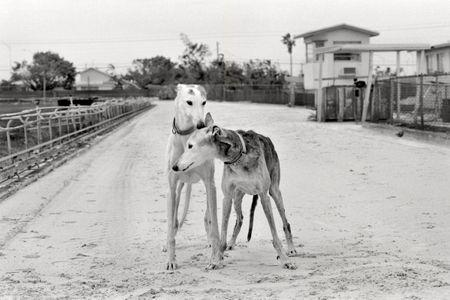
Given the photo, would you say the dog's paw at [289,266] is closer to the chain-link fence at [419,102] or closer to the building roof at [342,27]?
the chain-link fence at [419,102]

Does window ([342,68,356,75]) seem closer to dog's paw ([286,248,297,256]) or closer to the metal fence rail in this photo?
the metal fence rail

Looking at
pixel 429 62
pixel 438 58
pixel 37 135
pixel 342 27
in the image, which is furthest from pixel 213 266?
pixel 342 27

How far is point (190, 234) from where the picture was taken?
8578mm

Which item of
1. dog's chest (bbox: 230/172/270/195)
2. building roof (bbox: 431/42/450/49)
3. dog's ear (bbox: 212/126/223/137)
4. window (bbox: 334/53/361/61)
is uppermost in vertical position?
building roof (bbox: 431/42/450/49)

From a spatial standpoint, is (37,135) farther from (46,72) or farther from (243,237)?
(46,72)

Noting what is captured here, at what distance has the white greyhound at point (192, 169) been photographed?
22.0 feet

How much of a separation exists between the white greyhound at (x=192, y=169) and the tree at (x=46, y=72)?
4208 inches

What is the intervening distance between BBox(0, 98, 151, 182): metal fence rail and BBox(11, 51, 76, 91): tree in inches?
3547

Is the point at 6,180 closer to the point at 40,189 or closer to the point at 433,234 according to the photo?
the point at 40,189

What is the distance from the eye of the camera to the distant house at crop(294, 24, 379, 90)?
41.5 meters

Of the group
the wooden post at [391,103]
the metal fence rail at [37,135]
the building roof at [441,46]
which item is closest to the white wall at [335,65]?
the building roof at [441,46]

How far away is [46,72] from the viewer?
114 m

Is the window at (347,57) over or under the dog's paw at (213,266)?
over

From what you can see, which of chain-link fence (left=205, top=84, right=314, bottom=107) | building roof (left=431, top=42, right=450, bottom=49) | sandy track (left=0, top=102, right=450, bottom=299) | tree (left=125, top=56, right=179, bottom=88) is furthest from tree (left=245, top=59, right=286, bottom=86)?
sandy track (left=0, top=102, right=450, bottom=299)
